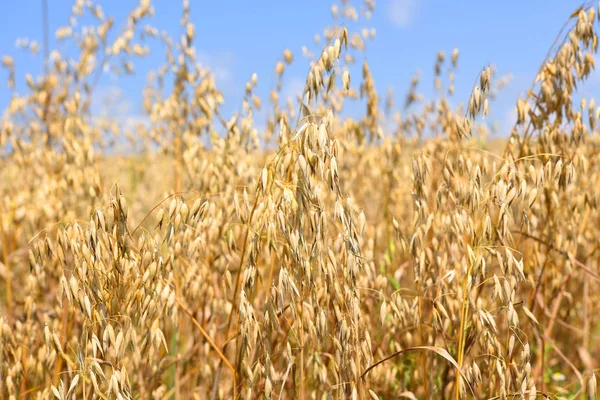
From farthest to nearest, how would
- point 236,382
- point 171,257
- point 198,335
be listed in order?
point 198,335 < point 171,257 < point 236,382

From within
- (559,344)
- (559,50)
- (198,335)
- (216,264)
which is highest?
(559,50)

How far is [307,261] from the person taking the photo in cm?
145

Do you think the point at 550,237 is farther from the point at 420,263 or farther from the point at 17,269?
the point at 17,269

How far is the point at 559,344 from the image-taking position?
10.5 ft

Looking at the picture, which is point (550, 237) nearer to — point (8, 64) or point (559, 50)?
point (559, 50)

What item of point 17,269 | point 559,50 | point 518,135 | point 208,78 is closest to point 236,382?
point 518,135

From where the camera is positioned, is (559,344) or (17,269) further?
(17,269)

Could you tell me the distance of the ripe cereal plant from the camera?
4.91 feet

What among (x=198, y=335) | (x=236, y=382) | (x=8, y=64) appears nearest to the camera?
(x=236, y=382)

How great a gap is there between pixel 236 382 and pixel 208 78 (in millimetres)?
2148

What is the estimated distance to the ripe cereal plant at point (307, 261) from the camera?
4.91ft

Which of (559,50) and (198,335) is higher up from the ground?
(559,50)

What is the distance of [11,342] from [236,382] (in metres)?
0.98

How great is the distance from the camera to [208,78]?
3334mm
